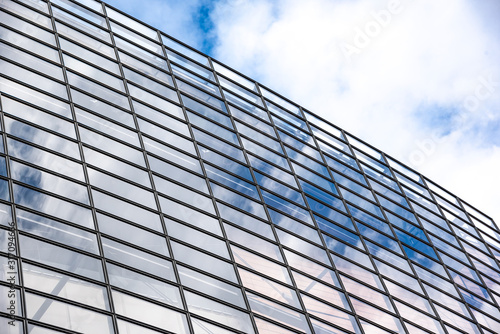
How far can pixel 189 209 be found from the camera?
78.2 feet

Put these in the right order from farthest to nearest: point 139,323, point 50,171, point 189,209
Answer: point 189,209 → point 50,171 → point 139,323

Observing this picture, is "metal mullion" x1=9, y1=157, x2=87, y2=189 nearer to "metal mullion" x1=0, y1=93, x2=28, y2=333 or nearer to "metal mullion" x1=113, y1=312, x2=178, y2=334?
"metal mullion" x1=0, y1=93, x2=28, y2=333

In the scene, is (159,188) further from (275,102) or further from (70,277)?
(275,102)

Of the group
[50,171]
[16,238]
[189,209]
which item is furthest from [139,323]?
[189,209]

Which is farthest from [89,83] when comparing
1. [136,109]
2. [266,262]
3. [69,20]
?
[266,262]

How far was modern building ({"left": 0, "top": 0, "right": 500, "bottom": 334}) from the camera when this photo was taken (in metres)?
18.2

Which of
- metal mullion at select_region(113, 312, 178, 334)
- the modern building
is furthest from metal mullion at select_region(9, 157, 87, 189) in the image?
metal mullion at select_region(113, 312, 178, 334)

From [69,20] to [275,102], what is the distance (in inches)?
509

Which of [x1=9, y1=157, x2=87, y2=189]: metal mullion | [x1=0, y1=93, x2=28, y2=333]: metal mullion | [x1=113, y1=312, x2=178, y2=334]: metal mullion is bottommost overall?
[x1=113, y1=312, x2=178, y2=334]: metal mullion

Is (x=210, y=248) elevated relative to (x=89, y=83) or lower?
lower

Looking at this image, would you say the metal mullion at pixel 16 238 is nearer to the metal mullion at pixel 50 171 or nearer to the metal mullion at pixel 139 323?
the metal mullion at pixel 50 171

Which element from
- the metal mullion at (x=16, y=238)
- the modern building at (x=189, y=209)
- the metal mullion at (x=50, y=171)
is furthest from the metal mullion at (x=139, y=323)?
the metal mullion at (x=50, y=171)

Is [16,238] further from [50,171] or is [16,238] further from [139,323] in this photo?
[139,323]

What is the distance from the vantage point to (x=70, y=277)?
17312 millimetres
